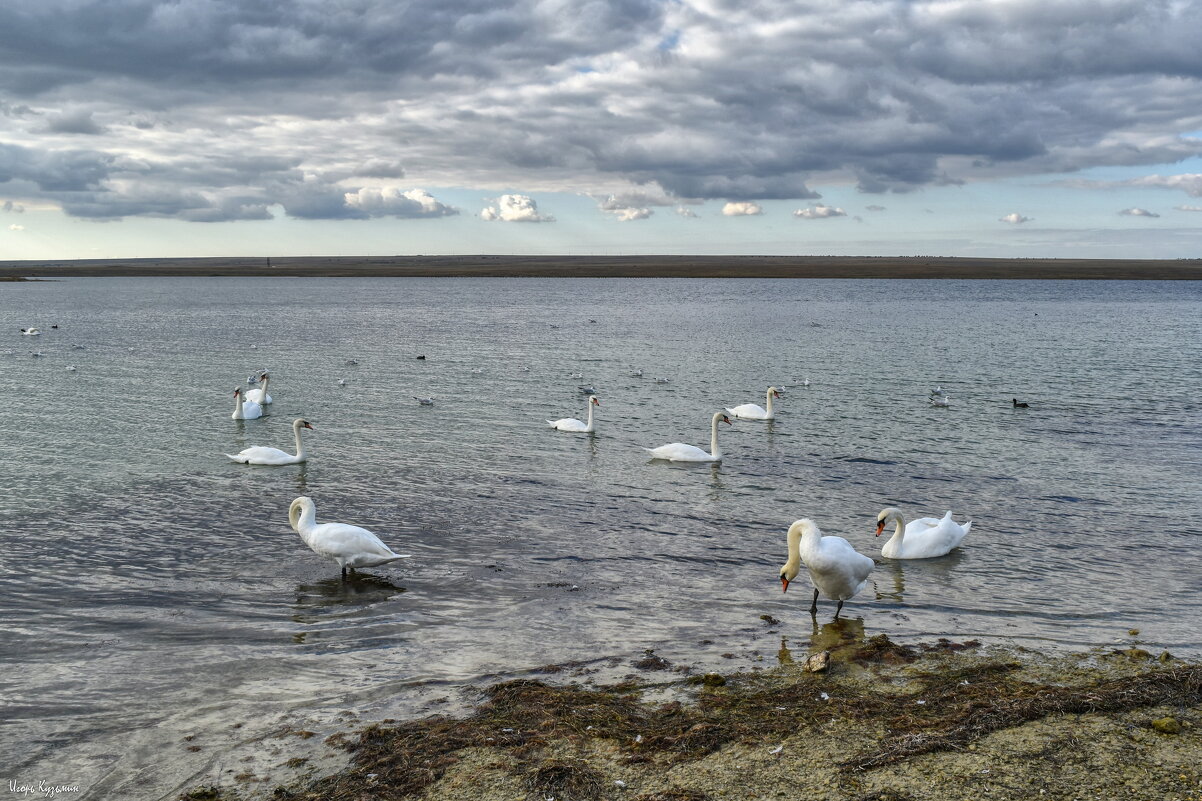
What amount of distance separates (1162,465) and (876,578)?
10045 millimetres

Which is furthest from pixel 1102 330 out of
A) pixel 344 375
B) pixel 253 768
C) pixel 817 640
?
pixel 253 768

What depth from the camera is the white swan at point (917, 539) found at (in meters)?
12.0

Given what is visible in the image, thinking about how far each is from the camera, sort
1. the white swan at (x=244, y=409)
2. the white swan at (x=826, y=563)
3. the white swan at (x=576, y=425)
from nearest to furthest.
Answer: the white swan at (x=826, y=563) < the white swan at (x=576, y=425) < the white swan at (x=244, y=409)

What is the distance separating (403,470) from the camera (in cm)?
1745

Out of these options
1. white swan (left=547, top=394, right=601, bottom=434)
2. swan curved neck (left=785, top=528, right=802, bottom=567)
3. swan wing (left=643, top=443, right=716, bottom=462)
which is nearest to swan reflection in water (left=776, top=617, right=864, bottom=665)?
swan curved neck (left=785, top=528, right=802, bottom=567)

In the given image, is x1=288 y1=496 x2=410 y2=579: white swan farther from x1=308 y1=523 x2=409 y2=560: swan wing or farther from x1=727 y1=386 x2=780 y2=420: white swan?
x1=727 y1=386 x2=780 y2=420: white swan

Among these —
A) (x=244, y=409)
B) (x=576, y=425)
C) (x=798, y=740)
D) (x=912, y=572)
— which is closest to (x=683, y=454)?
(x=576, y=425)

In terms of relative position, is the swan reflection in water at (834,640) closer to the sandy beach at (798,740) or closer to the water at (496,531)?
the water at (496,531)

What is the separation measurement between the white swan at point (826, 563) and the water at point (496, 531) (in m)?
0.46

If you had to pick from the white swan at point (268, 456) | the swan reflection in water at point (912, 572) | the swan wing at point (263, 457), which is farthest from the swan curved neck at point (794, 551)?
the swan wing at point (263, 457)

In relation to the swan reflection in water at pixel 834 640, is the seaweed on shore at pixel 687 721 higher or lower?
higher

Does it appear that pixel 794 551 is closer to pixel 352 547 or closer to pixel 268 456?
pixel 352 547

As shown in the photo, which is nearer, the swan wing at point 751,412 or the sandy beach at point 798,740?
the sandy beach at point 798,740

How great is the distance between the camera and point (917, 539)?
12.0m
